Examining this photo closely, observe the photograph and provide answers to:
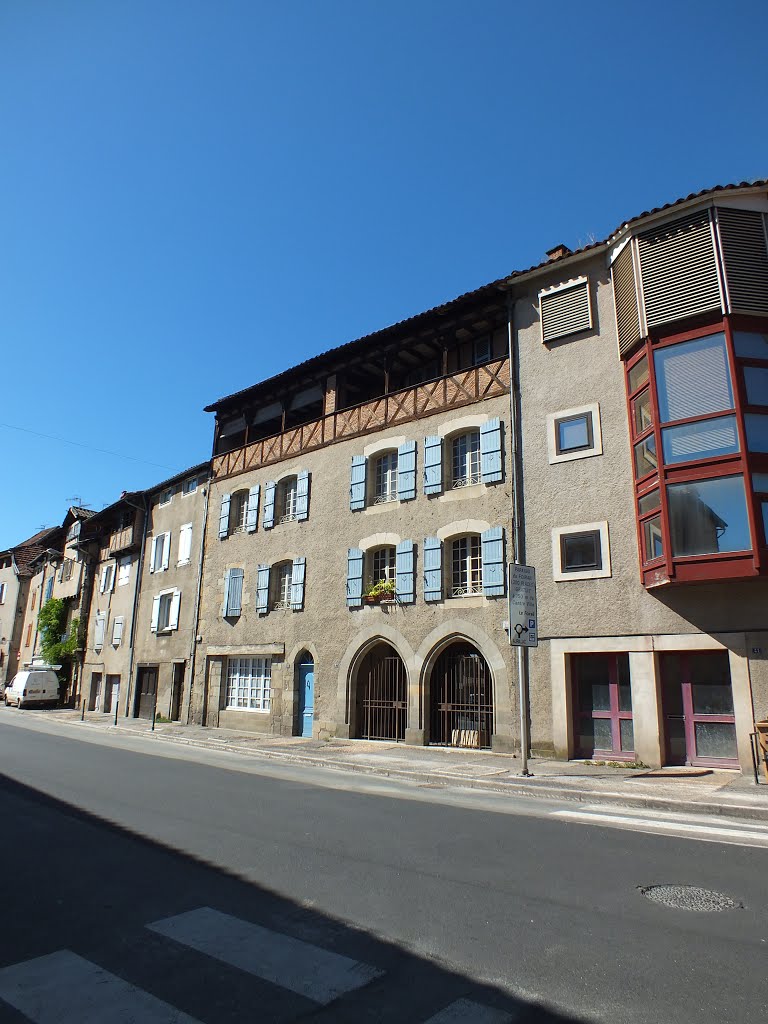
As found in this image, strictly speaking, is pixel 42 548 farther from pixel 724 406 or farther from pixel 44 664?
pixel 724 406

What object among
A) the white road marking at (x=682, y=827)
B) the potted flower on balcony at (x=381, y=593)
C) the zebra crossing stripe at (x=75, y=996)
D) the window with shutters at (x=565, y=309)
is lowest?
the zebra crossing stripe at (x=75, y=996)

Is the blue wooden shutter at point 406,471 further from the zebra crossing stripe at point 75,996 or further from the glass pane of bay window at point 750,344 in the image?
the zebra crossing stripe at point 75,996

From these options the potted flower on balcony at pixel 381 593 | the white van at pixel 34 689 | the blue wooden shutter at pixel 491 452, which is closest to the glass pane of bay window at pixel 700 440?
the blue wooden shutter at pixel 491 452

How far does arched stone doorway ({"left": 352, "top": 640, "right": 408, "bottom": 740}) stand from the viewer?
17312 millimetres

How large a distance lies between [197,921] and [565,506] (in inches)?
472

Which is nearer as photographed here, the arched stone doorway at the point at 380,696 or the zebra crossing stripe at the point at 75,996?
the zebra crossing stripe at the point at 75,996

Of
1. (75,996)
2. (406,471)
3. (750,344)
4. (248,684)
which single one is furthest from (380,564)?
(75,996)

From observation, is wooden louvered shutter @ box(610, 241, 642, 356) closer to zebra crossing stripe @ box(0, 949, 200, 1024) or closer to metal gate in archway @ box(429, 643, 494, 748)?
metal gate in archway @ box(429, 643, 494, 748)

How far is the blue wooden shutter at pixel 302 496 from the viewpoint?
67.6 ft

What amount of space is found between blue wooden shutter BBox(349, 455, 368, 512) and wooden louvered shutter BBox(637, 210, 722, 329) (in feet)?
27.7

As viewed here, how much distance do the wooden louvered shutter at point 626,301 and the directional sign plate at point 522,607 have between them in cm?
559

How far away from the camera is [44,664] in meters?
35.7

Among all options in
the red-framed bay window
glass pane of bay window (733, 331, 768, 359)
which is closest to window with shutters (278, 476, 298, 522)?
the red-framed bay window

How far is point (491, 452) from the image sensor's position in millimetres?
16328
